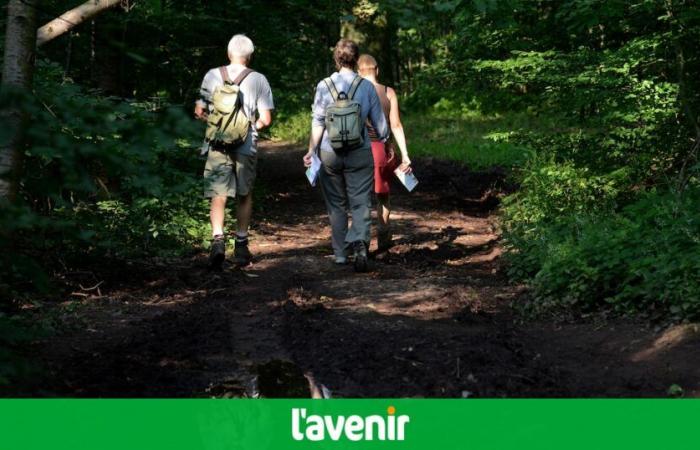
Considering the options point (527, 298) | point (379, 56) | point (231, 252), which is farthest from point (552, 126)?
point (527, 298)

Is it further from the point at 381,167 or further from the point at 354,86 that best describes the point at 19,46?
the point at 381,167

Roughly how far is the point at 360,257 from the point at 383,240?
5.24ft

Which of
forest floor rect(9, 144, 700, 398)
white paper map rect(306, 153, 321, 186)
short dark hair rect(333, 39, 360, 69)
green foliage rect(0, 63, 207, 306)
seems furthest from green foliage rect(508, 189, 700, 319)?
green foliage rect(0, 63, 207, 306)

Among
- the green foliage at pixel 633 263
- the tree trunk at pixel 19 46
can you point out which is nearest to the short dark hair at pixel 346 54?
the green foliage at pixel 633 263

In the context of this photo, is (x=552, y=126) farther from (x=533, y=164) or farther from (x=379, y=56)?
(x=533, y=164)

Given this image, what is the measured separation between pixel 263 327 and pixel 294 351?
818mm

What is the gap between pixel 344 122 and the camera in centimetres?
898

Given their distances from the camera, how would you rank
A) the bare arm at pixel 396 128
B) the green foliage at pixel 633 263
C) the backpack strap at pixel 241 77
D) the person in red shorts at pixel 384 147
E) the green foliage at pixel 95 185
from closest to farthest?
the green foliage at pixel 95 185 → the green foliage at pixel 633 263 → the backpack strap at pixel 241 77 → the person in red shorts at pixel 384 147 → the bare arm at pixel 396 128

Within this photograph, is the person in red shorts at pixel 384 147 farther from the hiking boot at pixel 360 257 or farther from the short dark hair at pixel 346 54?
the hiking boot at pixel 360 257

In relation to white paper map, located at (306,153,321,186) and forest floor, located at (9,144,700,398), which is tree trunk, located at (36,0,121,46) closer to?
forest floor, located at (9,144,700,398)

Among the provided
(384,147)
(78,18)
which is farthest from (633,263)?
(78,18)

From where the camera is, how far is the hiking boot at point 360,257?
924cm

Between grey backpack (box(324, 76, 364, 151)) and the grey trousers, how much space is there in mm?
239

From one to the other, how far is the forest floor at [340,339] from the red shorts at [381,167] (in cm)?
88
